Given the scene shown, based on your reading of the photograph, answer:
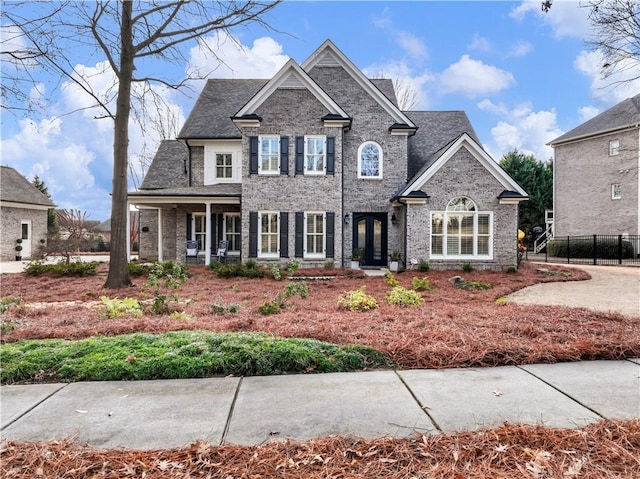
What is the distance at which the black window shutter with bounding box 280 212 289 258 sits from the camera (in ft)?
52.6

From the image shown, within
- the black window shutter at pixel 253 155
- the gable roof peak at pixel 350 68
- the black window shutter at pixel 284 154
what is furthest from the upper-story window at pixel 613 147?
the black window shutter at pixel 253 155

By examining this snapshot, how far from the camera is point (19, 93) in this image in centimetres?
917

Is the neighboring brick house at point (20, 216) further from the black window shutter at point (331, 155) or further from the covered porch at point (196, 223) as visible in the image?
the black window shutter at point (331, 155)

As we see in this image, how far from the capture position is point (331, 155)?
16.1 metres

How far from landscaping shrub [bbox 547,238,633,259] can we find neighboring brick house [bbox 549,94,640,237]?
2.78 m

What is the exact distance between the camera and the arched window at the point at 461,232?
15578mm

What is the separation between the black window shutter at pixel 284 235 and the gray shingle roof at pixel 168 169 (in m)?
6.65

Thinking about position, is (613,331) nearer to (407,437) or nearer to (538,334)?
(538,334)

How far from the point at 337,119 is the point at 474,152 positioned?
5581 millimetres

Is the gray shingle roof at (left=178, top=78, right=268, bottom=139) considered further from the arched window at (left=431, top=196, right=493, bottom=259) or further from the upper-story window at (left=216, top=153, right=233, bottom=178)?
the arched window at (left=431, top=196, right=493, bottom=259)

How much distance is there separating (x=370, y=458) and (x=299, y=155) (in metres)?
14.6

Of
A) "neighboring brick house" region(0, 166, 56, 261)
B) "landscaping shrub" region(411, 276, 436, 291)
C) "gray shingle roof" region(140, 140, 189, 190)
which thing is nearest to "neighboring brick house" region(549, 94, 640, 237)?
"landscaping shrub" region(411, 276, 436, 291)

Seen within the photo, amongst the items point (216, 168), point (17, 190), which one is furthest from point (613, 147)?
point (17, 190)

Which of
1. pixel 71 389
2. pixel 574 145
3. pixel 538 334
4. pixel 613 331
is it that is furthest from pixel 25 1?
pixel 574 145
